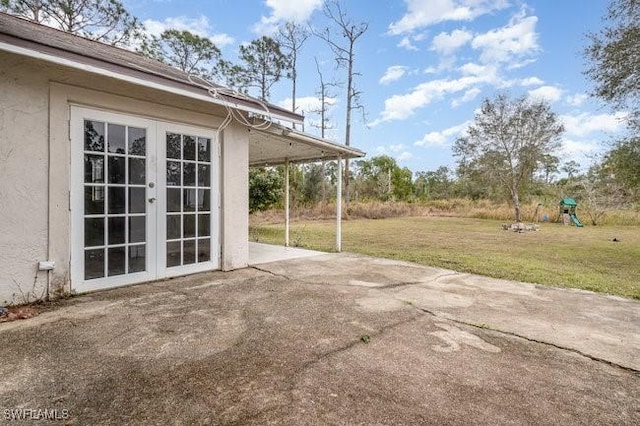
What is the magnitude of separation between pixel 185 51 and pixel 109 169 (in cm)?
1721

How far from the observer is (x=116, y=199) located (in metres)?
3.99

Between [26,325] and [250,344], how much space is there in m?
2.02

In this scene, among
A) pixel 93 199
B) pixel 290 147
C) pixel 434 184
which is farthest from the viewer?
pixel 434 184

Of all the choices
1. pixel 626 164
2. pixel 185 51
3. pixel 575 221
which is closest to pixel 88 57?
pixel 626 164

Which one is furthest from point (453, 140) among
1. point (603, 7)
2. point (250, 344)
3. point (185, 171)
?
point (250, 344)

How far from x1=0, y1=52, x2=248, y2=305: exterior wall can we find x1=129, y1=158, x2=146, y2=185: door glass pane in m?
0.61

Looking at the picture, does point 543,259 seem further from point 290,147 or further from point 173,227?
point 173,227

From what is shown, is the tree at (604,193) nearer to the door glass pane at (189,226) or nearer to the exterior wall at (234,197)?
the exterior wall at (234,197)

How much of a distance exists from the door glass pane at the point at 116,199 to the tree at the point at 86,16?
1147cm

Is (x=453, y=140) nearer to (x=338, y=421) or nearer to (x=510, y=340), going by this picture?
(x=510, y=340)

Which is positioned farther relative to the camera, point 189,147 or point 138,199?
point 189,147

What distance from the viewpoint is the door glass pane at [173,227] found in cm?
446

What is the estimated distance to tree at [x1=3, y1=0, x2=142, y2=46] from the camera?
12508mm

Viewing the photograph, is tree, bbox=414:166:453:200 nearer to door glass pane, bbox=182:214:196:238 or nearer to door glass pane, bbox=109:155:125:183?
door glass pane, bbox=182:214:196:238
